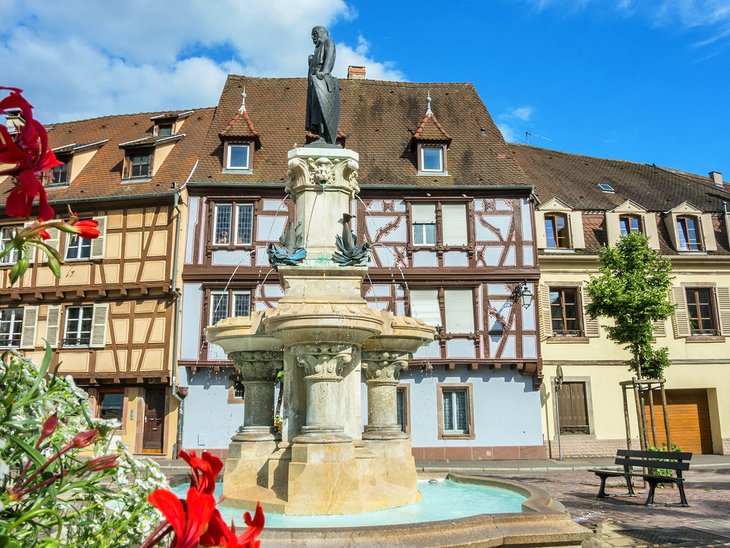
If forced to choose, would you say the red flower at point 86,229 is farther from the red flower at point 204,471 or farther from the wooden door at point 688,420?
the wooden door at point 688,420

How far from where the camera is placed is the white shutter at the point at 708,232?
85.6 ft

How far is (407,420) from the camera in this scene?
72.9 ft

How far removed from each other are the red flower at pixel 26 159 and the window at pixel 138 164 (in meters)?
24.7

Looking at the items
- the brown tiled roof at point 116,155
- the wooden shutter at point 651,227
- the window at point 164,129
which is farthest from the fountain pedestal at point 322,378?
the wooden shutter at point 651,227

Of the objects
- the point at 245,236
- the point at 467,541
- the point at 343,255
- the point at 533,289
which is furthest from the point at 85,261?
the point at 467,541

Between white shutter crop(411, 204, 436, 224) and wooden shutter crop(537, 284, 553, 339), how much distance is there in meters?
4.92

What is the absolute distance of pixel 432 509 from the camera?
752 centimetres

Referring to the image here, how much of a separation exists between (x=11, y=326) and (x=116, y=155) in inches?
302

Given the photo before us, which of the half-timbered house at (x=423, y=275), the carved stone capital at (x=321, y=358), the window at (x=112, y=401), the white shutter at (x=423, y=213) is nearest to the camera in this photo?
the carved stone capital at (x=321, y=358)

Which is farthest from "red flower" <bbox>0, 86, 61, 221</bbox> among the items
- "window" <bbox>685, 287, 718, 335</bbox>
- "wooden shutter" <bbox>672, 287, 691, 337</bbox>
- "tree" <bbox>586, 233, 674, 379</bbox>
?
"window" <bbox>685, 287, 718, 335</bbox>

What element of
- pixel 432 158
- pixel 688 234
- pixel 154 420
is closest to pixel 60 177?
pixel 154 420

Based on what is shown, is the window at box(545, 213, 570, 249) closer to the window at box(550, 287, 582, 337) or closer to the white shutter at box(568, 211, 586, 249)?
the white shutter at box(568, 211, 586, 249)

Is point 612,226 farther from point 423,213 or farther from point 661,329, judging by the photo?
point 423,213

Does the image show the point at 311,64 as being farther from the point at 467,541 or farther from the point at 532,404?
the point at 532,404
